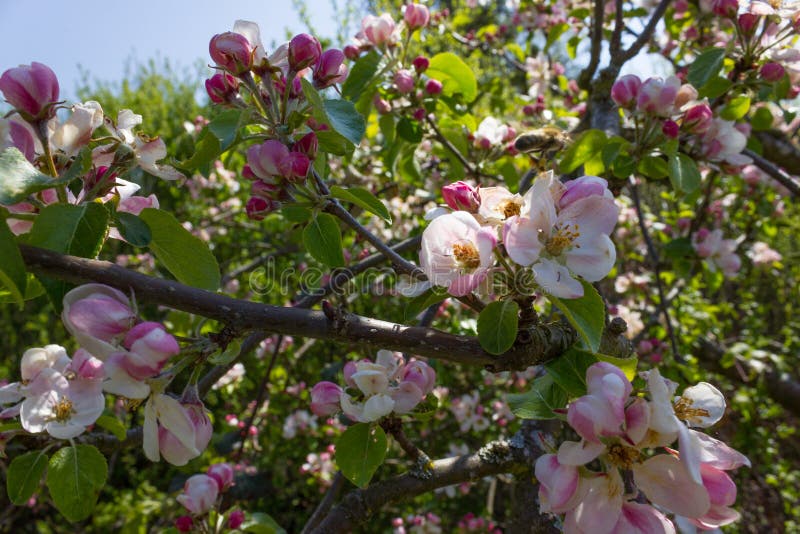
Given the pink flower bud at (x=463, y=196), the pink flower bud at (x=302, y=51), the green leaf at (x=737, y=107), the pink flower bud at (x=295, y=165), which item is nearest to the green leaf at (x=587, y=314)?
the pink flower bud at (x=463, y=196)

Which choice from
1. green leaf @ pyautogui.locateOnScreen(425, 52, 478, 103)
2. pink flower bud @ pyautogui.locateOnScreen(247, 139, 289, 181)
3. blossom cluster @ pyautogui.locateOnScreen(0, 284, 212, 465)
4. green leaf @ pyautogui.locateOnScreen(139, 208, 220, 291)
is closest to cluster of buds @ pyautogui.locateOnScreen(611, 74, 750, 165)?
green leaf @ pyautogui.locateOnScreen(425, 52, 478, 103)

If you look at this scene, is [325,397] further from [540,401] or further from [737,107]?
[737,107]

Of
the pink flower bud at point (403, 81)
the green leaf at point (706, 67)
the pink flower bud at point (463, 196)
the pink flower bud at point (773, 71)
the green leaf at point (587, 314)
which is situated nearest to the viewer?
the green leaf at point (587, 314)

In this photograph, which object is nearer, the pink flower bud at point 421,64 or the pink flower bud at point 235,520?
the pink flower bud at point 235,520

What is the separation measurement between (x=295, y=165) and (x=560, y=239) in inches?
17.0

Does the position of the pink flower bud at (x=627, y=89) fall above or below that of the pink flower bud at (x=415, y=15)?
below

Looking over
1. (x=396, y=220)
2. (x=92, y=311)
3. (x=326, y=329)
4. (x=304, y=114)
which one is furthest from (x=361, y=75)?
(x=396, y=220)

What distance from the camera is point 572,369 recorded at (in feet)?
2.72

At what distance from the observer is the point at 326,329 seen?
0.79 m

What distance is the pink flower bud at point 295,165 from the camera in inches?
36.5

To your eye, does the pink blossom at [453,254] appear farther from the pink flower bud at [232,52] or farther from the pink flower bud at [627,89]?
the pink flower bud at [627,89]

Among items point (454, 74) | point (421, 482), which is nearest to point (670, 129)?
point (454, 74)

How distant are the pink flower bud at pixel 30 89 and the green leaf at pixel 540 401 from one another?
2.66 feet

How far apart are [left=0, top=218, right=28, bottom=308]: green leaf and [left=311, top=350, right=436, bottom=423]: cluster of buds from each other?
0.56 metres
